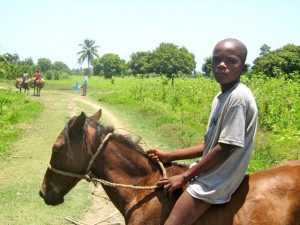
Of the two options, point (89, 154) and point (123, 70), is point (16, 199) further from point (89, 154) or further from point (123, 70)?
point (123, 70)

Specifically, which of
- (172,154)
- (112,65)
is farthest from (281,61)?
(112,65)

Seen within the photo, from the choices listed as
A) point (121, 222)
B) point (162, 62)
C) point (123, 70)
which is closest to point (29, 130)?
point (121, 222)

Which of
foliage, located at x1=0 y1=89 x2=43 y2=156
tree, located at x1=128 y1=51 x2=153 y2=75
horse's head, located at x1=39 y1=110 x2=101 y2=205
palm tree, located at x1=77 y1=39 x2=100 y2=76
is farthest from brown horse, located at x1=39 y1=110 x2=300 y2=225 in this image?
palm tree, located at x1=77 y1=39 x2=100 y2=76

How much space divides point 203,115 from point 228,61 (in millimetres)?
11441

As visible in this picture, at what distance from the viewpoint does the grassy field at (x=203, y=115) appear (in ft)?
27.2

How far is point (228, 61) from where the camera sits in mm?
2564

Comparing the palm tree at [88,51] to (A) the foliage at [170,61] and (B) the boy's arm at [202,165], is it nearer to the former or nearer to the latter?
(A) the foliage at [170,61]

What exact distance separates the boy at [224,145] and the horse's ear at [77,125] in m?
0.92

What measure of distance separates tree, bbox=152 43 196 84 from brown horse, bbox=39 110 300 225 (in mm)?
32546

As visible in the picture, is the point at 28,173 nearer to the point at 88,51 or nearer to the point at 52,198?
the point at 52,198

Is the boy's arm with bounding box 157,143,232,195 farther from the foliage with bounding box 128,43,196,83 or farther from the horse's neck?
the foliage with bounding box 128,43,196,83

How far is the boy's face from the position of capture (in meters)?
2.55

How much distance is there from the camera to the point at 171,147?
33.1 feet

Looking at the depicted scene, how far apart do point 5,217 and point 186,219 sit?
13.6 feet
